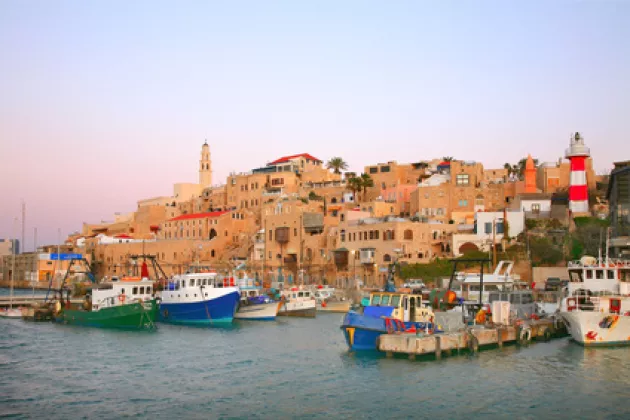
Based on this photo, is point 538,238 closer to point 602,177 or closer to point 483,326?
point 602,177

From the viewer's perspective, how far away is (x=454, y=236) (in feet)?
191

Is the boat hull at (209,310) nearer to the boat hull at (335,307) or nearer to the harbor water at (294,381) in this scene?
the harbor water at (294,381)

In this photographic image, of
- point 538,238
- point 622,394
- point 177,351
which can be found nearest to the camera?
point 622,394

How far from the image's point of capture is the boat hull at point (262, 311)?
1777 inches

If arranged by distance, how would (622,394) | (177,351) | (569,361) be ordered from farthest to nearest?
(177,351) < (569,361) < (622,394)

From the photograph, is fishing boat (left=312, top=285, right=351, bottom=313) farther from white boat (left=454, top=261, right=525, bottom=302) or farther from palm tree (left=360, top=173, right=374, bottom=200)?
palm tree (left=360, top=173, right=374, bottom=200)

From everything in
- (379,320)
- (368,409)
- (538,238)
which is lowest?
(368,409)

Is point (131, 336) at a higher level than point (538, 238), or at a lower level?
lower

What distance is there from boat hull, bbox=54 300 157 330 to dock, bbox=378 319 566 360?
660 inches

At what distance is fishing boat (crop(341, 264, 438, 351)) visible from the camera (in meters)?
28.2

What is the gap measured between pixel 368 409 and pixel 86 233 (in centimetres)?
9554

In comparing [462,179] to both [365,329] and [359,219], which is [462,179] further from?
[365,329]

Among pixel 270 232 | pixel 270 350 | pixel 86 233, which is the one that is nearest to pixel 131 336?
pixel 270 350

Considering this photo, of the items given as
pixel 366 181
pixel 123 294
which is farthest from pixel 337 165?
pixel 123 294
